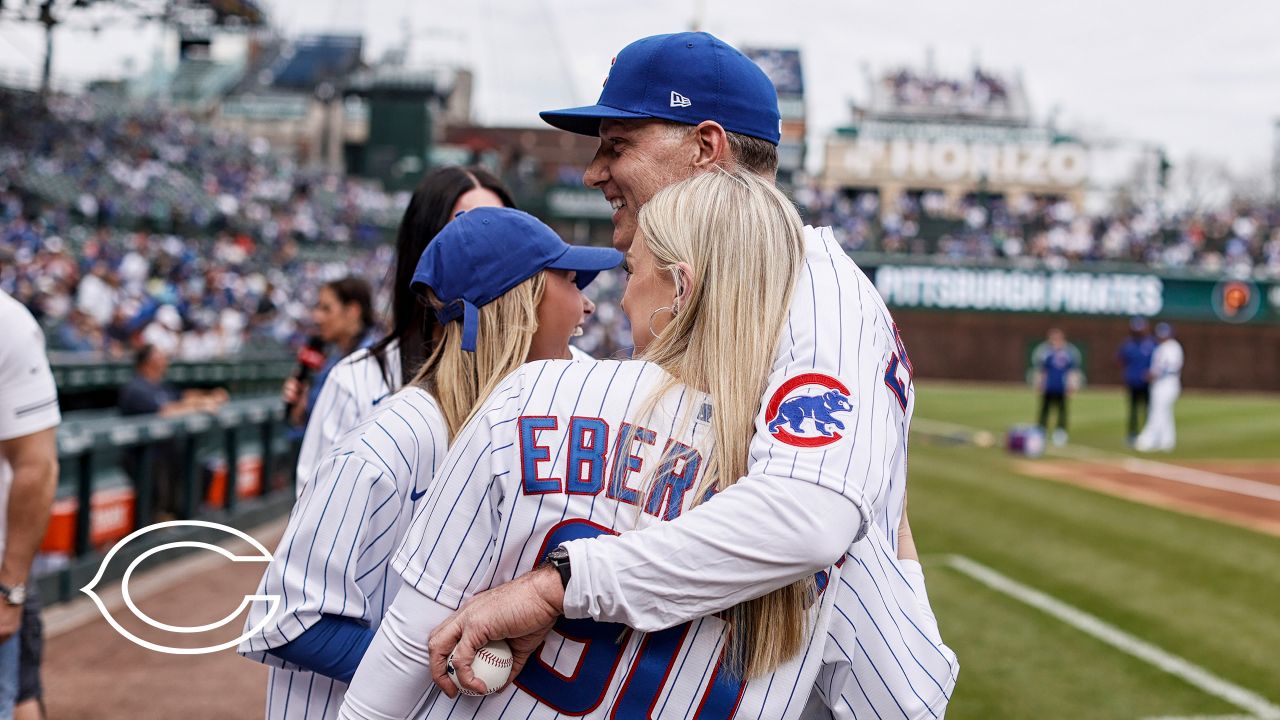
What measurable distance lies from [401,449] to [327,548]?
0.22 m

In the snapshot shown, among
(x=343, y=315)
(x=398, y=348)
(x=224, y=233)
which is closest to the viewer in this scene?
(x=398, y=348)

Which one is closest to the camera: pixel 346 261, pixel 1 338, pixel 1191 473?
pixel 1 338

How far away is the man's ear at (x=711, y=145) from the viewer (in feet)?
7.16

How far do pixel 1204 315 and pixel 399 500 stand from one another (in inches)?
1468

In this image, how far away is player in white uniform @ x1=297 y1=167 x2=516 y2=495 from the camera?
9.57 feet

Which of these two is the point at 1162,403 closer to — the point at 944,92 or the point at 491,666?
the point at 491,666

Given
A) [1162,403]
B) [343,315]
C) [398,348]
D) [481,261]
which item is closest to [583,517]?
[481,261]

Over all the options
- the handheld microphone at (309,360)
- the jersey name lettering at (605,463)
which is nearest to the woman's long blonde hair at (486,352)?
the jersey name lettering at (605,463)

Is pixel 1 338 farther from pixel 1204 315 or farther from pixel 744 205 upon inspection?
pixel 1204 315

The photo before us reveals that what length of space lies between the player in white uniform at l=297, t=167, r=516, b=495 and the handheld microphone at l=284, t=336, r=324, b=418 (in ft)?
10.5

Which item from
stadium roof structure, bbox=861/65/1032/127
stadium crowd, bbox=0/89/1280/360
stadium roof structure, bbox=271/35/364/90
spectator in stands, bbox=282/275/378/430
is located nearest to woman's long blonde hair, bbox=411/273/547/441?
spectator in stands, bbox=282/275/378/430

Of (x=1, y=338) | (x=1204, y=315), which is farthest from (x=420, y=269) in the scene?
(x=1204, y=315)

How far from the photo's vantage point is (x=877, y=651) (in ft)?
5.69

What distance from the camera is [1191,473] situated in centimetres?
1518
